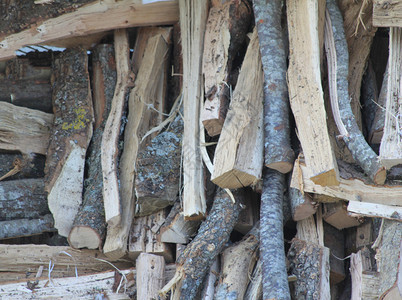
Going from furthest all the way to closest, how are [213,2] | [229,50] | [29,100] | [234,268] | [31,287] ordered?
[29,100] < [213,2] < [229,50] < [31,287] < [234,268]

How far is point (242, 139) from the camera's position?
118 inches

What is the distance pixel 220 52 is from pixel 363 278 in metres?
1.49

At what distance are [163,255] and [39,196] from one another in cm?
95

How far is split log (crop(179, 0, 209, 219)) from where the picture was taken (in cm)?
312

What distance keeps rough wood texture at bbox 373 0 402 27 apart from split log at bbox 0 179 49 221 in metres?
2.21

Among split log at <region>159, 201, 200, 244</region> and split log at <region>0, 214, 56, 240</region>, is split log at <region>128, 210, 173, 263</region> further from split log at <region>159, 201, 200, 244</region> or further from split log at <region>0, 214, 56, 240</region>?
split log at <region>0, 214, 56, 240</region>

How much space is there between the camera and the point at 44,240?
3.68 metres

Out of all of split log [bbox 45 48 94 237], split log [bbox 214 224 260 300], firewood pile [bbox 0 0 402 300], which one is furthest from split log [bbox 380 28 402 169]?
split log [bbox 45 48 94 237]

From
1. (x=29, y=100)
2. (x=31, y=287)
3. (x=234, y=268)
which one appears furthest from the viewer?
(x=29, y=100)

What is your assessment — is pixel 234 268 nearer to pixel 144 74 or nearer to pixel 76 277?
pixel 76 277

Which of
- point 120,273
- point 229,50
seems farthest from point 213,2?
point 120,273

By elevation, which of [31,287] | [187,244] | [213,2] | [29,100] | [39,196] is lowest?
[31,287]

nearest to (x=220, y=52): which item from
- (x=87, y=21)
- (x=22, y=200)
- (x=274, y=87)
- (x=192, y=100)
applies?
(x=192, y=100)

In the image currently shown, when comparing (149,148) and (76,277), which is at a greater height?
(149,148)
